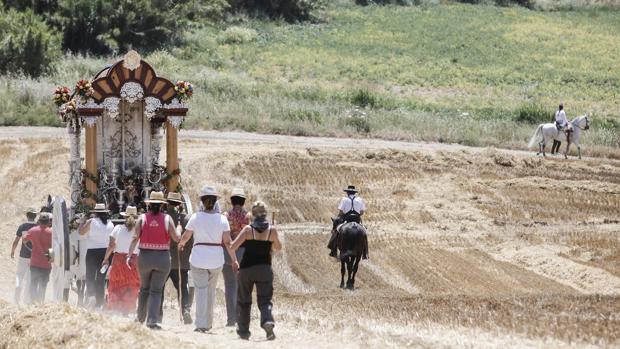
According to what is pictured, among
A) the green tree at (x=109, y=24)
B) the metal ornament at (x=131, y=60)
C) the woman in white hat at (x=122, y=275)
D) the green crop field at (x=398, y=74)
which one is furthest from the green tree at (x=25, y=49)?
the woman in white hat at (x=122, y=275)

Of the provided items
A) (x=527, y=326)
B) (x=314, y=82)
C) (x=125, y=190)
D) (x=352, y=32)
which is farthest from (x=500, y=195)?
(x=352, y=32)

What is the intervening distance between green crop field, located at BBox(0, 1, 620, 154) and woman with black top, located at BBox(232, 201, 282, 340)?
31483 mm

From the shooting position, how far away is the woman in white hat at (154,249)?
1552 centimetres

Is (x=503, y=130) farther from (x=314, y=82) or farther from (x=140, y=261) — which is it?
(x=140, y=261)

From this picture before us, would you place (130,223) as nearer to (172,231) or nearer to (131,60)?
(172,231)

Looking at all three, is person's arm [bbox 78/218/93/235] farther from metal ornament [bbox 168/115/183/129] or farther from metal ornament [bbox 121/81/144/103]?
metal ornament [bbox 168/115/183/129]

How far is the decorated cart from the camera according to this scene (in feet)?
75.1

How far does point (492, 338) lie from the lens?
1567 cm

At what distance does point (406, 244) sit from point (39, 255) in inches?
498

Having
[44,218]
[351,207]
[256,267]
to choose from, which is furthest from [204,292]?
[351,207]

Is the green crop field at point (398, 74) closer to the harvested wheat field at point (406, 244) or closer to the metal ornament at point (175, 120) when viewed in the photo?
the harvested wheat field at point (406, 244)

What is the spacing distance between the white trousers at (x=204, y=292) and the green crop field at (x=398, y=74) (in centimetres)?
3062

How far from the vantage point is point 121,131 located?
80.2 feet

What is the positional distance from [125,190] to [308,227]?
10.1m
